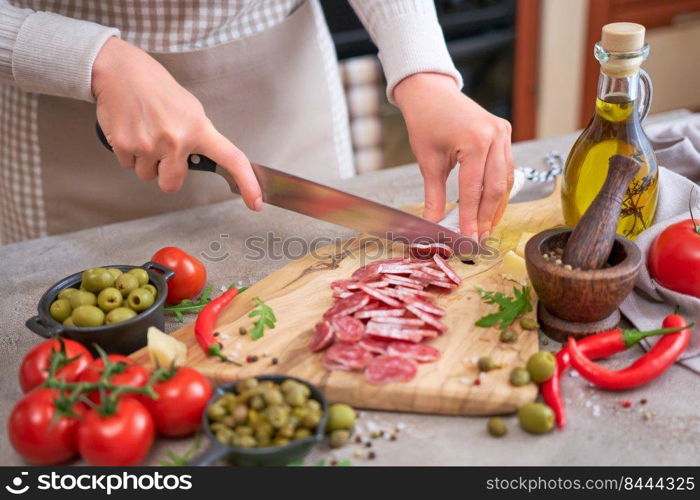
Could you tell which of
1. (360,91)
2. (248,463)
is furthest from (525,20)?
(248,463)

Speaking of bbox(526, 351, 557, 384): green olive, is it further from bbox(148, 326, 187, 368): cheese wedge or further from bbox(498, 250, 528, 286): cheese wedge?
bbox(148, 326, 187, 368): cheese wedge

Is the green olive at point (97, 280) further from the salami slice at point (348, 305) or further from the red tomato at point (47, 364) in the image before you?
the salami slice at point (348, 305)

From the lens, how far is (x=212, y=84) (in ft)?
6.14

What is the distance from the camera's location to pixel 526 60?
11.2 feet

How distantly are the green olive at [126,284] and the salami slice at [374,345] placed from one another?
407 mm

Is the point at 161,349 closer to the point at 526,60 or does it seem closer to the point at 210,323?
the point at 210,323

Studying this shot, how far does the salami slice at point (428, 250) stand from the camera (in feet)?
5.11

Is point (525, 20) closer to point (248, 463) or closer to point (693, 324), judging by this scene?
point (693, 324)

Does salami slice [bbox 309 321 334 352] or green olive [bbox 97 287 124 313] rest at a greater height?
green olive [bbox 97 287 124 313]

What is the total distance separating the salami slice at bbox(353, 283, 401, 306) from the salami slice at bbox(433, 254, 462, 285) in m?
0.14

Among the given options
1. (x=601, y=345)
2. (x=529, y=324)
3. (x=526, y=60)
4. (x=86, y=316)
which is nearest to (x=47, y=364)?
(x=86, y=316)

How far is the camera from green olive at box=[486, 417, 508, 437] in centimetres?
116

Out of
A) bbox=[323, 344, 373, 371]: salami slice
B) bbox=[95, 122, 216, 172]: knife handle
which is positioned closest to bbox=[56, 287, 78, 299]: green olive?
bbox=[95, 122, 216, 172]: knife handle

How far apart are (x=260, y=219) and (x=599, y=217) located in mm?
854
